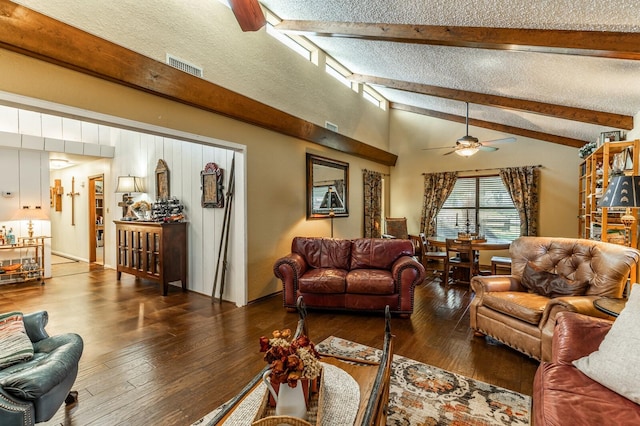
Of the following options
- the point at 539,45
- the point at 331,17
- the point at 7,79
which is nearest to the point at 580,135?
the point at 539,45

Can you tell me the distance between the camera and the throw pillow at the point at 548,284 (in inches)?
105

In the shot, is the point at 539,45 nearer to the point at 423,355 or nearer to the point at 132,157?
the point at 423,355

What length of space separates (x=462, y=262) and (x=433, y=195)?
2443mm

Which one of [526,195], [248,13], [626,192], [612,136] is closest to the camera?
[248,13]

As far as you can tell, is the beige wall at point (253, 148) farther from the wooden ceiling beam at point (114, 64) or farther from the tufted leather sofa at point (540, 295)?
the tufted leather sofa at point (540, 295)

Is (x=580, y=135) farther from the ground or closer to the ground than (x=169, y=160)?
farther from the ground

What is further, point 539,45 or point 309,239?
point 309,239

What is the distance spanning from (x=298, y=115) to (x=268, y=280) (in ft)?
8.80

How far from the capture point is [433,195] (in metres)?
7.23

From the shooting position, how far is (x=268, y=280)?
4.58m

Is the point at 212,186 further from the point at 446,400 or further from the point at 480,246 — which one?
the point at 480,246

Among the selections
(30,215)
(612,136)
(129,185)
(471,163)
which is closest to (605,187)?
(612,136)

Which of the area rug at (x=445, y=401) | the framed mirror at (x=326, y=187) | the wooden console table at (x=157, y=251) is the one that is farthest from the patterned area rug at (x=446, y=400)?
the wooden console table at (x=157, y=251)

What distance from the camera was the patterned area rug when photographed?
189cm
